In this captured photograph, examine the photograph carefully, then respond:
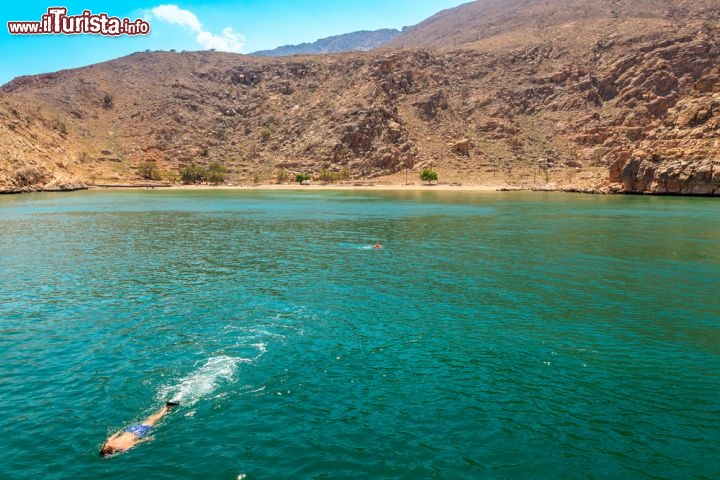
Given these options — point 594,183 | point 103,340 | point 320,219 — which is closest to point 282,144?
point 594,183

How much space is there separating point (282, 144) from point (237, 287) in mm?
168517

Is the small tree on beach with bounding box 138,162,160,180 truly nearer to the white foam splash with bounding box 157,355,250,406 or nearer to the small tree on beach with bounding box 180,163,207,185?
the small tree on beach with bounding box 180,163,207,185

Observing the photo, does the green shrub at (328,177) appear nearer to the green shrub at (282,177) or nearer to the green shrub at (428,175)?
the green shrub at (282,177)

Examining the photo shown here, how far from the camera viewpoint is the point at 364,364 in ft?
61.9

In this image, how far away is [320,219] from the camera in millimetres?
70688

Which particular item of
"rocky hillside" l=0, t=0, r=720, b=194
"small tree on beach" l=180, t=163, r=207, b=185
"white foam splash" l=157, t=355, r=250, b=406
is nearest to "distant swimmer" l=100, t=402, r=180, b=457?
"white foam splash" l=157, t=355, r=250, b=406

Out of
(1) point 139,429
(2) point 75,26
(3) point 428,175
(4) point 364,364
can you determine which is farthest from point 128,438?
(3) point 428,175

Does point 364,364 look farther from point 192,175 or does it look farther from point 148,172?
point 148,172

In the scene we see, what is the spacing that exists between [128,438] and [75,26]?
85057 millimetres

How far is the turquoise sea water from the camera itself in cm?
1308

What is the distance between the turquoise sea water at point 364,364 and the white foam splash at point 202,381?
0.11 metres

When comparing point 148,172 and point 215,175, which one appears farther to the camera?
point 215,175

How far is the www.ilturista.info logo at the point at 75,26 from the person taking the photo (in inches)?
3150

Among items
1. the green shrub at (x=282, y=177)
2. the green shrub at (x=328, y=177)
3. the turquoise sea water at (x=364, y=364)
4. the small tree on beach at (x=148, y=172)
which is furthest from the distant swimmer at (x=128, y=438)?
the small tree on beach at (x=148, y=172)
